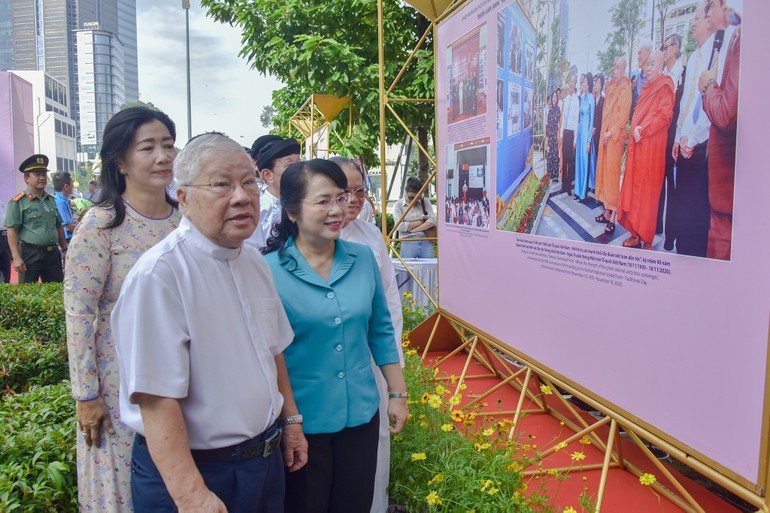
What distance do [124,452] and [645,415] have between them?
2.04 m

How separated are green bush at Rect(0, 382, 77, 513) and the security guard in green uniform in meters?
4.58

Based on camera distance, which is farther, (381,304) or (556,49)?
(556,49)

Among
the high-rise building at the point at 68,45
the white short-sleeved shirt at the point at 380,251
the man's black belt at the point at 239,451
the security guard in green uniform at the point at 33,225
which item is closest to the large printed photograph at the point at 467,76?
the white short-sleeved shirt at the point at 380,251

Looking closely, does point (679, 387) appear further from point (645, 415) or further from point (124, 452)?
point (124, 452)

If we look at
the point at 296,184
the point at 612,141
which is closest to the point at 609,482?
the point at 612,141

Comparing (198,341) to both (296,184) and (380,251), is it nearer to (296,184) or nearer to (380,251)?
(296,184)

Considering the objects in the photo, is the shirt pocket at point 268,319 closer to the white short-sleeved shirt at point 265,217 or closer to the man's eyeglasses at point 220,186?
the man's eyeglasses at point 220,186

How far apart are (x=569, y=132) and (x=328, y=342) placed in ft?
5.58

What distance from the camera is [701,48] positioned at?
2.15m

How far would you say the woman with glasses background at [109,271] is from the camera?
206cm

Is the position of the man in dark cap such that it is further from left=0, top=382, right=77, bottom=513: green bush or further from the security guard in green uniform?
the security guard in green uniform

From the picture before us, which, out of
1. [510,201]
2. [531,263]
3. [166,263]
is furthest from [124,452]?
[510,201]

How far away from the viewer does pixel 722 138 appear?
82.5 inches

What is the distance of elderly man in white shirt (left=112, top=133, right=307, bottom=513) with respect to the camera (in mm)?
1437
